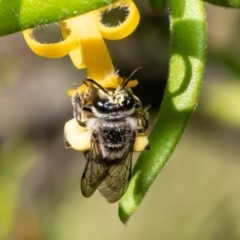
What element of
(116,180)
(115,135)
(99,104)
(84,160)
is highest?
(99,104)

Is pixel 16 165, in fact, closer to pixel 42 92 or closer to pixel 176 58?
pixel 42 92

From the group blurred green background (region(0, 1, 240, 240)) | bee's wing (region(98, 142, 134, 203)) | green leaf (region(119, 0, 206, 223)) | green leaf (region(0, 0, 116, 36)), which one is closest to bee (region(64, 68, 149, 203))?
bee's wing (region(98, 142, 134, 203))

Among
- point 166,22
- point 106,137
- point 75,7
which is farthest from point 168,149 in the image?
point 166,22

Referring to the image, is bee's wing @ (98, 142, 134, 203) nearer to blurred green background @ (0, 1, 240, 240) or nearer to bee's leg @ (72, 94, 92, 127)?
bee's leg @ (72, 94, 92, 127)

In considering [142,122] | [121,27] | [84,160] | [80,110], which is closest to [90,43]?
[121,27]

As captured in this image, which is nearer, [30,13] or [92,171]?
[30,13]

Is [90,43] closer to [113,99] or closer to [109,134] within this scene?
[113,99]

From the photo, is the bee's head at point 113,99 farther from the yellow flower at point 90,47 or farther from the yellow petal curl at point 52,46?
the yellow petal curl at point 52,46
